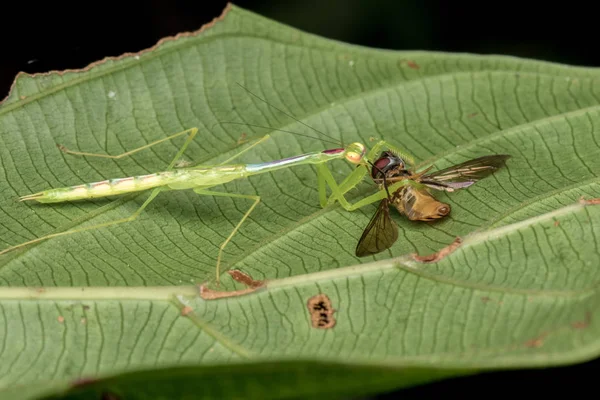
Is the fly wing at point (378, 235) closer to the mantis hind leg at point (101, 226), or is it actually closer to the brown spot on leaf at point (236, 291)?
the brown spot on leaf at point (236, 291)

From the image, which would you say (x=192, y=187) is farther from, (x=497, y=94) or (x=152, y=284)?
(x=497, y=94)

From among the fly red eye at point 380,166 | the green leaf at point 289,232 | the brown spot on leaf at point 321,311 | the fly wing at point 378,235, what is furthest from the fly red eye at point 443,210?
the brown spot on leaf at point 321,311

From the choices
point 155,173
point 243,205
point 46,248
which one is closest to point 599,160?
point 243,205

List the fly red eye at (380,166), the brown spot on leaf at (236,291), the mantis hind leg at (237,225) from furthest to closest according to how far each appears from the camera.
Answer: the fly red eye at (380,166) → the mantis hind leg at (237,225) → the brown spot on leaf at (236,291)

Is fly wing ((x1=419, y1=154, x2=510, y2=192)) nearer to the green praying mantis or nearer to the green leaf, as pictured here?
the green leaf

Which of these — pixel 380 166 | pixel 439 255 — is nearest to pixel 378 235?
pixel 439 255

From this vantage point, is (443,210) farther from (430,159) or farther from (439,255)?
(430,159)
